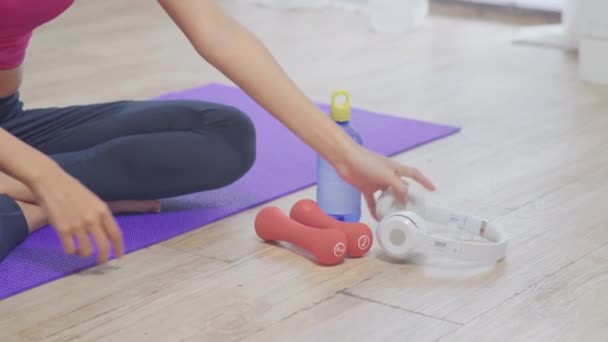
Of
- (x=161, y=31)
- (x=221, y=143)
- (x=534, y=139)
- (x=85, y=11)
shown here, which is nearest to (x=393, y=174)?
(x=221, y=143)

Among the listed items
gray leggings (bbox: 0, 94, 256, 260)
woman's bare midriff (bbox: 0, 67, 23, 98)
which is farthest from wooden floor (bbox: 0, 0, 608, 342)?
woman's bare midriff (bbox: 0, 67, 23, 98)

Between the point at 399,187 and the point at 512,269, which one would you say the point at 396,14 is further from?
the point at 399,187

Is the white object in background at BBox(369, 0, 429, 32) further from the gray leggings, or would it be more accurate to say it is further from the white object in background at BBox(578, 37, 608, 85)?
the gray leggings

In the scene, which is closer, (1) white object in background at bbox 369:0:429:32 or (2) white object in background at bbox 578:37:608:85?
(2) white object in background at bbox 578:37:608:85

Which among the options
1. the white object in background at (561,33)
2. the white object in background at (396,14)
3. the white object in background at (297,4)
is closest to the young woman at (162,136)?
the white object in background at (561,33)

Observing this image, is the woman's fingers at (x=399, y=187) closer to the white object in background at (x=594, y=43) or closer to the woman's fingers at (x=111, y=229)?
the woman's fingers at (x=111, y=229)

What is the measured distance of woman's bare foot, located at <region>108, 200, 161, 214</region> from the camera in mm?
1797

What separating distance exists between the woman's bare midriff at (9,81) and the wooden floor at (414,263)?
36cm

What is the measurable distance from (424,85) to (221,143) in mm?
1011

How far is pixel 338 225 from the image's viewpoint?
5.30 feet

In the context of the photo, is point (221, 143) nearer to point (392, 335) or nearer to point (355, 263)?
point (355, 263)

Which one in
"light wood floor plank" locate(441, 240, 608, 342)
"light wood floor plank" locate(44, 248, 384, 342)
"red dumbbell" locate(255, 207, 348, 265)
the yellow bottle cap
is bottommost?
"light wood floor plank" locate(44, 248, 384, 342)

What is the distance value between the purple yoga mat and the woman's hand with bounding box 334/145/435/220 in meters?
0.42

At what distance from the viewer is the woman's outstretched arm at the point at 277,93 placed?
1404 mm
